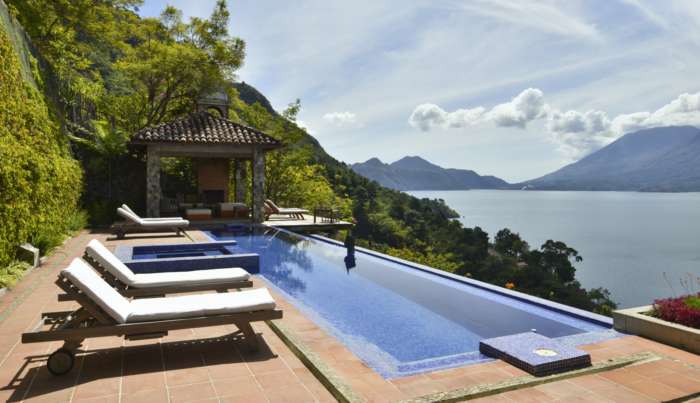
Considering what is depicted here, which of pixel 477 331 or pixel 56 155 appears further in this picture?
pixel 56 155

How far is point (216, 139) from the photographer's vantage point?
16.8 metres

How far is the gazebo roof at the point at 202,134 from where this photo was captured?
16.1 meters

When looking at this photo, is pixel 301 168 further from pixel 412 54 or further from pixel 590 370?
pixel 590 370

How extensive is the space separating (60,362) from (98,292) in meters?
0.65

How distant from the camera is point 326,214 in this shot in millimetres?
19641

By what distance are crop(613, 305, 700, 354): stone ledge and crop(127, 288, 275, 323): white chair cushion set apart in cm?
439

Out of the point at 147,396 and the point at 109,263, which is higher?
the point at 109,263

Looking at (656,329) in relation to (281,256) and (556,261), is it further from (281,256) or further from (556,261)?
(556,261)

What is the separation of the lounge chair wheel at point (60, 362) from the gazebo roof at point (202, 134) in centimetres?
1302

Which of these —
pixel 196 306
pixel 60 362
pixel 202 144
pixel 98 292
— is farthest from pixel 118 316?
pixel 202 144

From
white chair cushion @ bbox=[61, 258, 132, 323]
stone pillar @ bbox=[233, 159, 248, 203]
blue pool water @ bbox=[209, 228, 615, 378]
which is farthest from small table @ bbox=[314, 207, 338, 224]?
white chair cushion @ bbox=[61, 258, 132, 323]

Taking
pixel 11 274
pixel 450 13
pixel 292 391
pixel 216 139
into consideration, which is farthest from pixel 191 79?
pixel 292 391

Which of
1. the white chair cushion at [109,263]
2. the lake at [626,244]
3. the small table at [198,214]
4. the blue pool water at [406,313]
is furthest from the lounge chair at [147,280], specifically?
the lake at [626,244]

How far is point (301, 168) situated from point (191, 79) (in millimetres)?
10170
